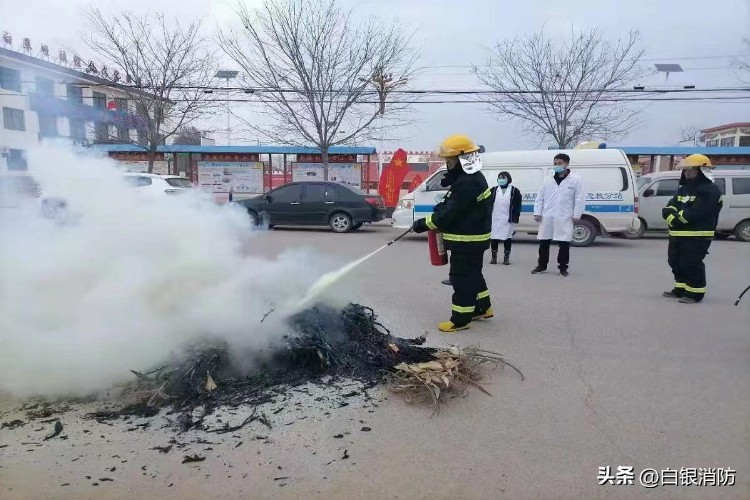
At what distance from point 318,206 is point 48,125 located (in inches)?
383

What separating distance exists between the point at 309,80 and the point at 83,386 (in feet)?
53.6

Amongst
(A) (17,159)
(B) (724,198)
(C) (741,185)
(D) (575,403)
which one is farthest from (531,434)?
(C) (741,185)

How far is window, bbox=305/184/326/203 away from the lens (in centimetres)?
1425

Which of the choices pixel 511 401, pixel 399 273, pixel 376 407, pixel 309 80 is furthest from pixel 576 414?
pixel 309 80

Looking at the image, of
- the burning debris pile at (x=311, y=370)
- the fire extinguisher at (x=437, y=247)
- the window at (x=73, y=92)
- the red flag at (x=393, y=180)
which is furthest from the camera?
the red flag at (x=393, y=180)

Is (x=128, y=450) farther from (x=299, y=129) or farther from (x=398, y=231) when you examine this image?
→ (x=299, y=129)

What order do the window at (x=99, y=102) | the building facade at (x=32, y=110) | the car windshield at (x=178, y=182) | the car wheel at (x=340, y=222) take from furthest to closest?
the car wheel at (x=340, y=222)
the car windshield at (x=178, y=182)
the window at (x=99, y=102)
the building facade at (x=32, y=110)

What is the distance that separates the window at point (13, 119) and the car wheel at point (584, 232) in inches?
419

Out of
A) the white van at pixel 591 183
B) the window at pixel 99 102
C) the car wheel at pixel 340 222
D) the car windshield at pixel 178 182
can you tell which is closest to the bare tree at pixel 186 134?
the car windshield at pixel 178 182

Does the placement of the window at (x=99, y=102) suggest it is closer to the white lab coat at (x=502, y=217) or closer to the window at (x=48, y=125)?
the window at (x=48, y=125)

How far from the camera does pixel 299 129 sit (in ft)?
61.8

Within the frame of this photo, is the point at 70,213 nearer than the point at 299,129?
Yes

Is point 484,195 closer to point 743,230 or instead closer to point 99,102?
point 99,102

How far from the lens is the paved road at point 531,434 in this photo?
2.48 meters
